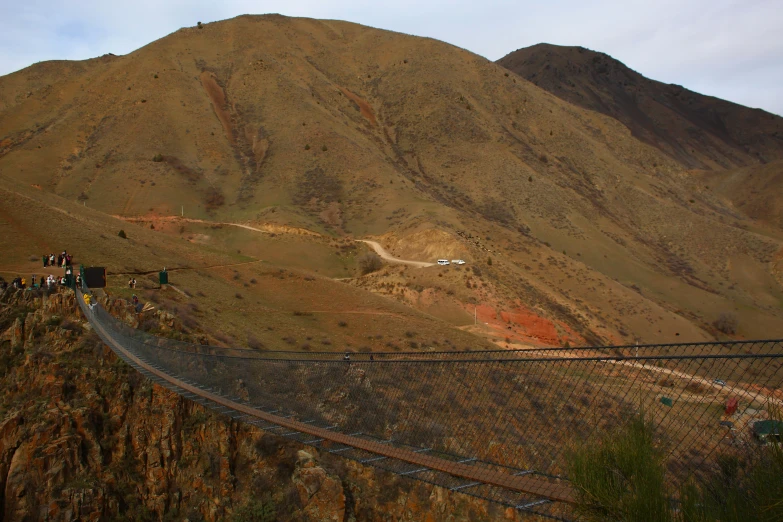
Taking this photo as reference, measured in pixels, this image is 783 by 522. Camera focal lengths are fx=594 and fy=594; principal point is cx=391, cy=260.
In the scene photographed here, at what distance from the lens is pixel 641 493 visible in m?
5.44

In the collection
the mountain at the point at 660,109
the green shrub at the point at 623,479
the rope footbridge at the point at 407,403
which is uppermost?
the mountain at the point at 660,109

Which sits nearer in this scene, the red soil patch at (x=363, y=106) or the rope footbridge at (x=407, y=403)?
the rope footbridge at (x=407, y=403)

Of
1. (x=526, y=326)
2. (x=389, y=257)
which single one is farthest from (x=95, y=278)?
(x=389, y=257)

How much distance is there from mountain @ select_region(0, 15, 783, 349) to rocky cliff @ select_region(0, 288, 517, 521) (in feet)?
39.4

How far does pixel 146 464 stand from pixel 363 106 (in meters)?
77.6

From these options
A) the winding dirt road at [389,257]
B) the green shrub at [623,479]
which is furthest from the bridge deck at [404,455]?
the winding dirt road at [389,257]

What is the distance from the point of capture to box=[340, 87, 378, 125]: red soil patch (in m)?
84.7

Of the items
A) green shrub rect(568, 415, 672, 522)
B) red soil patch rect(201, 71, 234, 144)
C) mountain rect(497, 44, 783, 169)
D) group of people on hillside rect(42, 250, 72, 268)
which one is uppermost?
mountain rect(497, 44, 783, 169)

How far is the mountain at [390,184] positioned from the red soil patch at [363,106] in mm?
446

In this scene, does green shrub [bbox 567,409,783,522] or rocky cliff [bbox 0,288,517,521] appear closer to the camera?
green shrub [bbox 567,409,783,522]

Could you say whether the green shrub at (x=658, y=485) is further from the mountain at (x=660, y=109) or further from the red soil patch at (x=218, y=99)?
the mountain at (x=660, y=109)

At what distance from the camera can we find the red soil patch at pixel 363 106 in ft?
278

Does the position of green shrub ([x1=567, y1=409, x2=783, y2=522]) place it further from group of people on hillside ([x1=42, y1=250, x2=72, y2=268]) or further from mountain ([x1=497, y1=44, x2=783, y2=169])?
mountain ([x1=497, y1=44, x2=783, y2=169])

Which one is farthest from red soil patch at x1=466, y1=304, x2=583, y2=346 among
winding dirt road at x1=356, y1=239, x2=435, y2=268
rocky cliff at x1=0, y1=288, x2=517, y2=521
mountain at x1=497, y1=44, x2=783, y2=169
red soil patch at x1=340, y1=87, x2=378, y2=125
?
mountain at x1=497, y1=44, x2=783, y2=169
